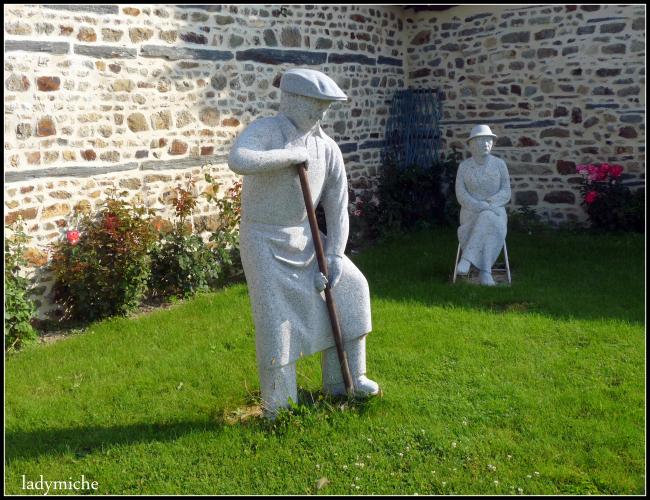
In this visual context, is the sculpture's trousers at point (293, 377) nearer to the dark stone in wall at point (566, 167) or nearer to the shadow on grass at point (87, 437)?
the shadow on grass at point (87, 437)

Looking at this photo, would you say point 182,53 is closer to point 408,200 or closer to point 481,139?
point 481,139

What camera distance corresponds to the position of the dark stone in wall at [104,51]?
23.5 feet

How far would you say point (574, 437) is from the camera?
14.4ft

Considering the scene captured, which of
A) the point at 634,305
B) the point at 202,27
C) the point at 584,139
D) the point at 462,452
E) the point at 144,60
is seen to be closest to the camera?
the point at 462,452

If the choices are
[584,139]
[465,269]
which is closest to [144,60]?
[465,269]

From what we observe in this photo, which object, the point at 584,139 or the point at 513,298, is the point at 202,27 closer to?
the point at 513,298

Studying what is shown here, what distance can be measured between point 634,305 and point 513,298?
1.14 m

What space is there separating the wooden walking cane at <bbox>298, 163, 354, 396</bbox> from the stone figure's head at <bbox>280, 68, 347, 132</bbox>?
283mm

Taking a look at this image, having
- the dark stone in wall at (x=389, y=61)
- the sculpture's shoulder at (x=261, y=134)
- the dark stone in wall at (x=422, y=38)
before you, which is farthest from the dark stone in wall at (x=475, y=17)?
the sculpture's shoulder at (x=261, y=134)

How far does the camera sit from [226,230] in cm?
862

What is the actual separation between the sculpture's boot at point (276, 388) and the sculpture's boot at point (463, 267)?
12.7 ft

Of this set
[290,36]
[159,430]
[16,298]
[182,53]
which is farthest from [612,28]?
[159,430]

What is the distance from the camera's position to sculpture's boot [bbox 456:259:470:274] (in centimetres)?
795

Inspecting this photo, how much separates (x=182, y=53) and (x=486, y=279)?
423 centimetres
